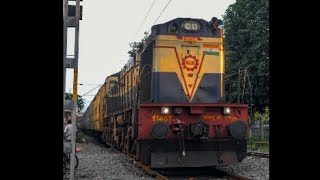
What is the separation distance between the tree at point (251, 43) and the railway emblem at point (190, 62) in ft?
47.5

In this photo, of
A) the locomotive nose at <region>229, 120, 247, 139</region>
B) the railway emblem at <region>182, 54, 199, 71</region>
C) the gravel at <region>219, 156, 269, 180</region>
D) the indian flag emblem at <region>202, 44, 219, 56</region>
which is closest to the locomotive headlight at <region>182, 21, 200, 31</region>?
the indian flag emblem at <region>202, 44, 219, 56</region>

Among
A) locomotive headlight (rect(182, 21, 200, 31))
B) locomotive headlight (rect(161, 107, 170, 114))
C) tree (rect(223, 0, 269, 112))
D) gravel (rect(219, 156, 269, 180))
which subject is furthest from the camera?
tree (rect(223, 0, 269, 112))

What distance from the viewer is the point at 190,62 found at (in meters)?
10.0

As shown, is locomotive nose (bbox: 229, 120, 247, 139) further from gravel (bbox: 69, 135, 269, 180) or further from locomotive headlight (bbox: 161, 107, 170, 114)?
locomotive headlight (bbox: 161, 107, 170, 114)

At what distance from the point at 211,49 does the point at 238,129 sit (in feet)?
7.06

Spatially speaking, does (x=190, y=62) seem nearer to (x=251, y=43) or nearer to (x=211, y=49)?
(x=211, y=49)

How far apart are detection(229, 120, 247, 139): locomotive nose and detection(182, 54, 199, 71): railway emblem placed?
1699 mm

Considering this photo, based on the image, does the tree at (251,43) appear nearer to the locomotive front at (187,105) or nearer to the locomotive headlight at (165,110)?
the locomotive front at (187,105)

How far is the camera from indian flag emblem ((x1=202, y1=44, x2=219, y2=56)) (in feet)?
33.2

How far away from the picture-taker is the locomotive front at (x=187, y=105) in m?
8.94
